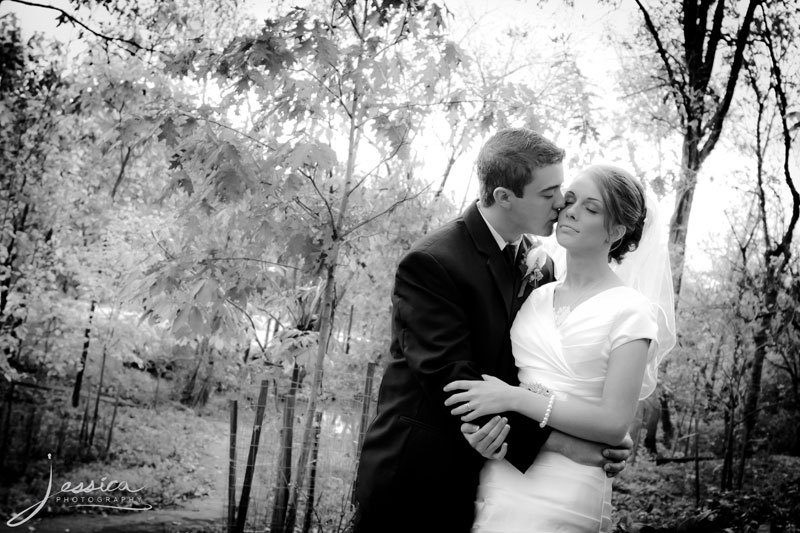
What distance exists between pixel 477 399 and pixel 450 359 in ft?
0.42

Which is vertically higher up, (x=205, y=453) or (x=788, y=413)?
(x=788, y=413)

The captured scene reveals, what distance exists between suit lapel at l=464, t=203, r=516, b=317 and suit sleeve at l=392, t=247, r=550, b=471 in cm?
16

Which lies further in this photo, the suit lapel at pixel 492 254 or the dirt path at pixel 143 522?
the dirt path at pixel 143 522

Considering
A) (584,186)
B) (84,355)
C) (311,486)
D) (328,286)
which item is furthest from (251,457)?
(84,355)

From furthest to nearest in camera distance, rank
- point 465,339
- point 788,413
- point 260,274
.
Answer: point 788,413 < point 260,274 < point 465,339

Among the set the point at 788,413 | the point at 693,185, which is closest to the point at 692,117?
the point at 693,185

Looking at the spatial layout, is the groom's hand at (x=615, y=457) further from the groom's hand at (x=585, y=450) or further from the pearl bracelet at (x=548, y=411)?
the pearl bracelet at (x=548, y=411)

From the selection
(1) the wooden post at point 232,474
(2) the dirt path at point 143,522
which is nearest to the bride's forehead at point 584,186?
(1) the wooden post at point 232,474

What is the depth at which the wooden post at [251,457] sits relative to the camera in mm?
4336

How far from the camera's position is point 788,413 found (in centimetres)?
1088

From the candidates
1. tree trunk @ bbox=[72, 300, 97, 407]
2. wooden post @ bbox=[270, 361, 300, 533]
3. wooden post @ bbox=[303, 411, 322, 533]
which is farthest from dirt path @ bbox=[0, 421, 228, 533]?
tree trunk @ bbox=[72, 300, 97, 407]

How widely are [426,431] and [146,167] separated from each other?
10879 mm

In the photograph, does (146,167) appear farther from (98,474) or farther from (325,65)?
(325,65)

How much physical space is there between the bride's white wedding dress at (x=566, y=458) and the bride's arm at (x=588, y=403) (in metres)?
0.04
